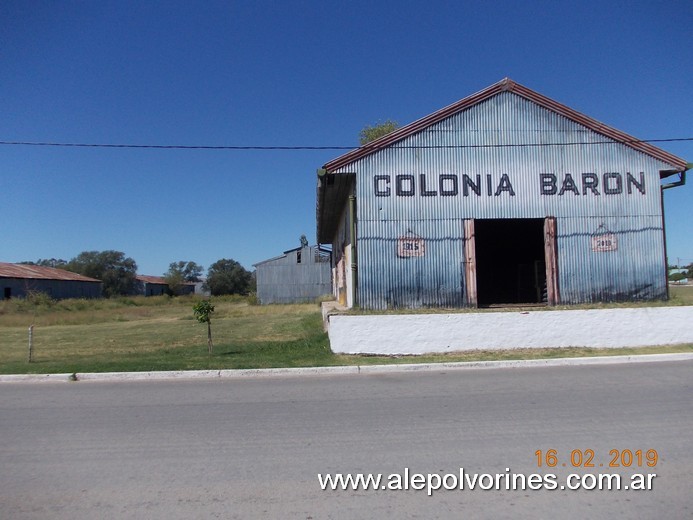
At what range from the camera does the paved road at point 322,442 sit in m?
→ 4.24

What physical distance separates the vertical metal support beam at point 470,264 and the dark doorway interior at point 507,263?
21.9 ft

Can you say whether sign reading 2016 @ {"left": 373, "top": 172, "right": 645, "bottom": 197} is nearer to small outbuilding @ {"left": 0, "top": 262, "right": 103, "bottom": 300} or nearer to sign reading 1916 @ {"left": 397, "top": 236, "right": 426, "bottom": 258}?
sign reading 1916 @ {"left": 397, "top": 236, "right": 426, "bottom": 258}

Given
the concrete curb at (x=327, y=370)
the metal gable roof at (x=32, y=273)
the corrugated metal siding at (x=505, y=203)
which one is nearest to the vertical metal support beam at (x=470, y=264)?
the corrugated metal siding at (x=505, y=203)

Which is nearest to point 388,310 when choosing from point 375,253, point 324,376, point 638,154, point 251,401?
point 375,253

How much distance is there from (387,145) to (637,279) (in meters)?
8.52

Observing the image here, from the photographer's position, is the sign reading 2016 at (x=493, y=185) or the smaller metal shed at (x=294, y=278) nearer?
the sign reading 2016 at (x=493, y=185)

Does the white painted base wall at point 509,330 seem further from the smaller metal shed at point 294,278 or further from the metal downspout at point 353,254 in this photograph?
the smaller metal shed at point 294,278

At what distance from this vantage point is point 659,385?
8852mm

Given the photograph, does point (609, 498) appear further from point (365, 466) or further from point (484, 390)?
point (484, 390)

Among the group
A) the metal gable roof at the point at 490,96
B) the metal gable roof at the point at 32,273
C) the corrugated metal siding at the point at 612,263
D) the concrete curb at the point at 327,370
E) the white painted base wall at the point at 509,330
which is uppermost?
the metal gable roof at the point at 490,96

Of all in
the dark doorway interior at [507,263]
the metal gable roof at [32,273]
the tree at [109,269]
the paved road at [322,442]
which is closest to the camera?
the paved road at [322,442]

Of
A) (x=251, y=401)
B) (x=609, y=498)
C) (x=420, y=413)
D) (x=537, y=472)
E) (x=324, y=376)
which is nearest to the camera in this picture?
(x=609, y=498)

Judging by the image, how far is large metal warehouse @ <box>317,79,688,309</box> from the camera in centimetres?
1516

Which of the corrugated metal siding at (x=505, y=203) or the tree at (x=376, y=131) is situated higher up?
the tree at (x=376, y=131)
